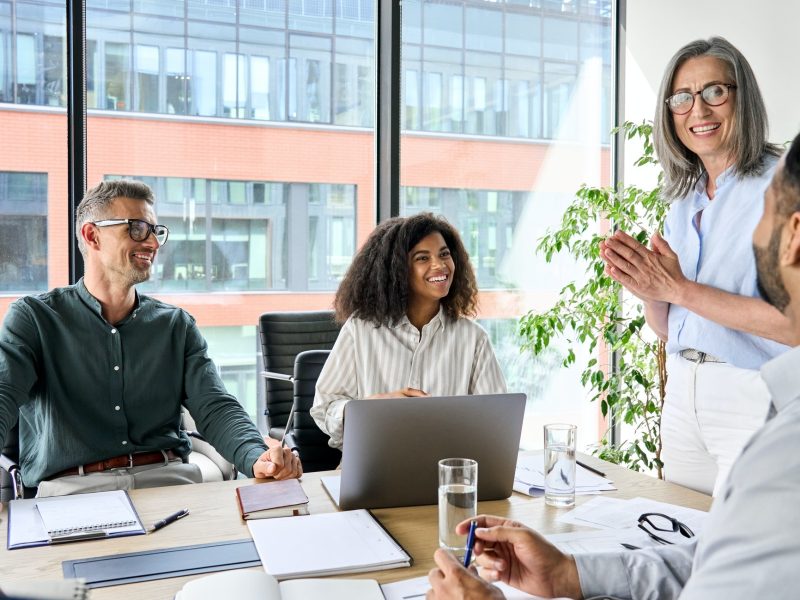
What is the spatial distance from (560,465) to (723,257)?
73cm

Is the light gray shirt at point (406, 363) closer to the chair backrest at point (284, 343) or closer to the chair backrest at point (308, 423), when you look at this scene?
the chair backrest at point (308, 423)

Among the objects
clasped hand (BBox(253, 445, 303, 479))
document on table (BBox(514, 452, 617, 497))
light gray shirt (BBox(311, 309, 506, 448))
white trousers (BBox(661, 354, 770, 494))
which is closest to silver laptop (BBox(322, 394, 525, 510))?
document on table (BBox(514, 452, 617, 497))

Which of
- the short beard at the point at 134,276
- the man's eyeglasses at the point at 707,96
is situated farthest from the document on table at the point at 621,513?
the short beard at the point at 134,276

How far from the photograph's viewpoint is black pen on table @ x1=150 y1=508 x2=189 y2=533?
1.51 metres

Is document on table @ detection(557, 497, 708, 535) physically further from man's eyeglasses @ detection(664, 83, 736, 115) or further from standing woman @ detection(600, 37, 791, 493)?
man's eyeglasses @ detection(664, 83, 736, 115)

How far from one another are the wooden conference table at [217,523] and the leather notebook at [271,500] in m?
0.02

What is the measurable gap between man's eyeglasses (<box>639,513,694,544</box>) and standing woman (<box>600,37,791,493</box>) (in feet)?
1.09

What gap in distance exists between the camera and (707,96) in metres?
2.08

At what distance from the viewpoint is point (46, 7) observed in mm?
3254

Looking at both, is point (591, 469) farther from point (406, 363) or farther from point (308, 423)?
point (308, 423)

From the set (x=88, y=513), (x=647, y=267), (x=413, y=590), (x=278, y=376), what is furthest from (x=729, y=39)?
(x=88, y=513)

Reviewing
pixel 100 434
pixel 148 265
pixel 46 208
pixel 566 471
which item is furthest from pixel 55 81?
pixel 566 471

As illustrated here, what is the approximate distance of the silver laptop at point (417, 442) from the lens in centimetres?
153

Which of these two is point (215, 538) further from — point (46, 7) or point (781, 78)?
point (781, 78)
